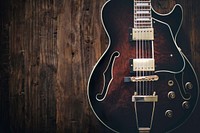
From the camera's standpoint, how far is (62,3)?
1728mm

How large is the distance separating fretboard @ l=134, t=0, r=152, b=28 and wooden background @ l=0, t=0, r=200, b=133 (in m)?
0.27

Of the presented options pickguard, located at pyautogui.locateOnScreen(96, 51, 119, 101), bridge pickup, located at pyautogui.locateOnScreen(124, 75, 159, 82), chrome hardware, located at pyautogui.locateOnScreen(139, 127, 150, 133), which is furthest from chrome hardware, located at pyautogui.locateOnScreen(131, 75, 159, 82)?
chrome hardware, located at pyautogui.locateOnScreen(139, 127, 150, 133)

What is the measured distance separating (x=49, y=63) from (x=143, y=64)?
0.54 m

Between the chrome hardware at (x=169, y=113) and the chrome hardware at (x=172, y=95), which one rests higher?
the chrome hardware at (x=172, y=95)

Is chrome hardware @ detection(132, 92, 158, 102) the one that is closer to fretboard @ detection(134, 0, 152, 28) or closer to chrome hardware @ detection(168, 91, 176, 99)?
chrome hardware @ detection(168, 91, 176, 99)

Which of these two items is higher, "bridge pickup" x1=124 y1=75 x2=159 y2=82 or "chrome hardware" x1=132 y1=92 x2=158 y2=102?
"bridge pickup" x1=124 y1=75 x2=159 y2=82

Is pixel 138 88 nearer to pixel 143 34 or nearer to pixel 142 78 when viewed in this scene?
pixel 142 78

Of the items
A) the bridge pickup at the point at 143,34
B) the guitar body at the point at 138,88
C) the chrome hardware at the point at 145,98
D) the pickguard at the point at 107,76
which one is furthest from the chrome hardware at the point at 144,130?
the bridge pickup at the point at 143,34

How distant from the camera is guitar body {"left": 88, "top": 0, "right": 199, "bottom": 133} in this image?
1.49 metres

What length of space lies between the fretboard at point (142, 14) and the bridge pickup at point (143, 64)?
0.17 meters

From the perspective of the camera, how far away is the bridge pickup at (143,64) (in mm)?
1489

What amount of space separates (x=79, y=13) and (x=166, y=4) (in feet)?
1.62

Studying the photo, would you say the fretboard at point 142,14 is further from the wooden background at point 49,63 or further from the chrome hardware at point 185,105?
A: the chrome hardware at point 185,105

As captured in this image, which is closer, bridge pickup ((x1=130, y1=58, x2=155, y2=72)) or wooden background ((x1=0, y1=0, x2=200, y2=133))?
bridge pickup ((x1=130, y1=58, x2=155, y2=72))
